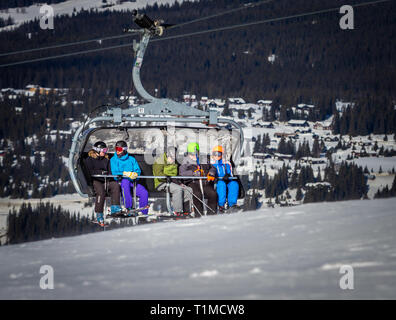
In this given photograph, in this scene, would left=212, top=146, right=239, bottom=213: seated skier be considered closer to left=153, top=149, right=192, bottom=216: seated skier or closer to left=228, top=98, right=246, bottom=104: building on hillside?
left=153, top=149, right=192, bottom=216: seated skier

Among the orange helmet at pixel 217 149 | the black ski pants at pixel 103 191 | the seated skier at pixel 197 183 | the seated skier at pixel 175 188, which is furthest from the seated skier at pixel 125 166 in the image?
the orange helmet at pixel 217 149

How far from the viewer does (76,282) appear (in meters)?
7.24

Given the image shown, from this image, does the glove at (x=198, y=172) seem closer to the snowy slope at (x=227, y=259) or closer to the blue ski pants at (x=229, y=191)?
the blue ski pants at (x=229, y=191)

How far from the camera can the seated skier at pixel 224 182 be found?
1091 cm

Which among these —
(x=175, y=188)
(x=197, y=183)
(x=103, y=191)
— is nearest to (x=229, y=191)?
(x=197, y=183)

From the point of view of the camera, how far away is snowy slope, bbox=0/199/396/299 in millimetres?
6715

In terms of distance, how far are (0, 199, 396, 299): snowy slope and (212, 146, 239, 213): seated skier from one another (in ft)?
3.06

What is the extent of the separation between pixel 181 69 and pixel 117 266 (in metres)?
163

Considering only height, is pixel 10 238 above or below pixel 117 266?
below

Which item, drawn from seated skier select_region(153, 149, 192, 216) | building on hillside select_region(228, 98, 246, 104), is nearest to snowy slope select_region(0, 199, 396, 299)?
seated skier select_region(153, 149, 192, 216)

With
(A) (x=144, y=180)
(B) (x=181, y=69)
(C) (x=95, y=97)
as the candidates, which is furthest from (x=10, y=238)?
(A) (x=144, y=180)

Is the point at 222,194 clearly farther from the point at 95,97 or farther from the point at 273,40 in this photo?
the point at 273,40

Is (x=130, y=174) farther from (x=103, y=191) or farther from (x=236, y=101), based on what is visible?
(x=236, y=101)

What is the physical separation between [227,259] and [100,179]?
4.17 m
